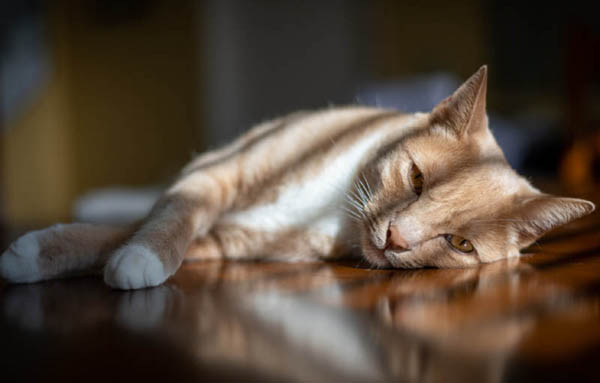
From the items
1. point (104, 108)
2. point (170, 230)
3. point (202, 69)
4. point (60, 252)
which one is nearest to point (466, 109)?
point (170, 230)

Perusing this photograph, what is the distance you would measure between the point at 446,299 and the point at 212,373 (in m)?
0.40

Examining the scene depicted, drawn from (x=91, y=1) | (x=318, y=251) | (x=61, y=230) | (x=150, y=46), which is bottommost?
(x=318, y=251)

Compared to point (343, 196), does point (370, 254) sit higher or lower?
lower

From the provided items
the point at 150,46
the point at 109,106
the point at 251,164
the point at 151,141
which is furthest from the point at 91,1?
the point at 251,164

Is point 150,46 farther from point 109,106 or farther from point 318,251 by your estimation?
point 318,251

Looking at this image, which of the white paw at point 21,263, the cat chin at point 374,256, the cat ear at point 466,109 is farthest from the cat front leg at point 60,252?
the cat ear at point 466,109

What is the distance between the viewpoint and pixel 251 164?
1.36m

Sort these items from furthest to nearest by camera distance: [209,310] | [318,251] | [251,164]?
[251,164], [318,251], [209,310]

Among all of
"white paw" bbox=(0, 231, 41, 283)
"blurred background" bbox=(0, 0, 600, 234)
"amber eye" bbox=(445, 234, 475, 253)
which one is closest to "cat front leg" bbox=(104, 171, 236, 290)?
"white paw" bbox=(0, 231, 41, 283)

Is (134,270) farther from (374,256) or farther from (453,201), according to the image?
(453,201)

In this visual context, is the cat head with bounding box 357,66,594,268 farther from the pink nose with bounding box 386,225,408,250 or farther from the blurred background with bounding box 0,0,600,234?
the blurred background with bounding box 0,0,600,234

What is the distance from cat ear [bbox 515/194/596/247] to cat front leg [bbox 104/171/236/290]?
70cm

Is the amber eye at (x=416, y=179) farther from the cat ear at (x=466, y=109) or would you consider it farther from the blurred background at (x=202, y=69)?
the blurred background at (x=202, y=69)

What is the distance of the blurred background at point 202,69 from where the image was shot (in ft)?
18.1
